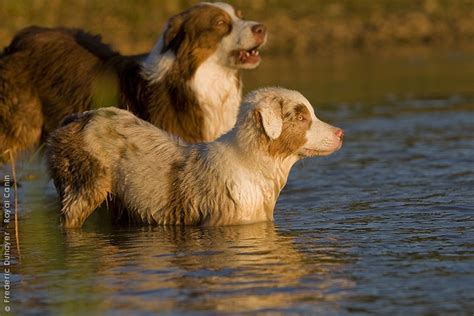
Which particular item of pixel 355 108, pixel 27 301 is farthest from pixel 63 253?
pixel 355 108

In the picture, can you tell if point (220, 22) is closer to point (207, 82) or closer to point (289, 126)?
point (207, 82)

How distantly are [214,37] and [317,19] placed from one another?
1536 cm

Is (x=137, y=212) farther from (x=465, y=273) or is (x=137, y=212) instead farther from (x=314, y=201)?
(x=465, y=273)

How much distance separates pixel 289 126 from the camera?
9.48 meters

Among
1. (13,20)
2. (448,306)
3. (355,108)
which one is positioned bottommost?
(448,306)

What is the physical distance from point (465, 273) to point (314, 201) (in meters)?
3.48

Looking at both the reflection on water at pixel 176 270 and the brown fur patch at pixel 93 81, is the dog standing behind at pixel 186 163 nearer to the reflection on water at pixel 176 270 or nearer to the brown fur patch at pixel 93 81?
the reflection on water at pixel 176 270

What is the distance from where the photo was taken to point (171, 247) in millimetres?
9016

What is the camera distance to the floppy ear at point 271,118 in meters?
9.32

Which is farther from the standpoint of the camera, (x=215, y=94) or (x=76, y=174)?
(x=215, y=94)

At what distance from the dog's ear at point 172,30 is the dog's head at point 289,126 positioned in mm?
1812

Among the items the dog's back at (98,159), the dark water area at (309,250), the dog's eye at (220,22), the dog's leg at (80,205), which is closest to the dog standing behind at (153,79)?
the dog's eye at (220,22)

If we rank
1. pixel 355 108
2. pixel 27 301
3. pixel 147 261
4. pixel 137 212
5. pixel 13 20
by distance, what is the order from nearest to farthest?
1. pixel 27 301
2. pixel 147 261
3. pixel 137 212
4. pixel 355 108
5. pixel 13 20

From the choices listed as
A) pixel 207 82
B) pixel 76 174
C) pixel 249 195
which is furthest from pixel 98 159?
pixel 207 82
